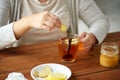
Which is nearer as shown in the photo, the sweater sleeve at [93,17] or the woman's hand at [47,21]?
the woman's hand at [47,21]

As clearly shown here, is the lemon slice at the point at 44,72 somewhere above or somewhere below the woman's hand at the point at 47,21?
below

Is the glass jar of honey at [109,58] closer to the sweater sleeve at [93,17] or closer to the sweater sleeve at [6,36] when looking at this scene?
the sweater sleeve at [93,17]

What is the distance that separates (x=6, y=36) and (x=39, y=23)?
0.20m

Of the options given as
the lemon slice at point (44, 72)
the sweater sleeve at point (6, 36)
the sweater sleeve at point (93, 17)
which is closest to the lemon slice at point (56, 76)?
the lemon slice at point (44, 72)

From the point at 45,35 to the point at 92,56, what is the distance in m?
0.44

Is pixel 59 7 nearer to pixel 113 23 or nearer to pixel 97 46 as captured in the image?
pixel 97 46

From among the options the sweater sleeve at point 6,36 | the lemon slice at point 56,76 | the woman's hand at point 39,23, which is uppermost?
the woman's hand at point 39,23

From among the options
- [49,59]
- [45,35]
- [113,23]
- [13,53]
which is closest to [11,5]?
[45,35]

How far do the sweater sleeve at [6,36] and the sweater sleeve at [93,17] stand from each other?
1.53 feet

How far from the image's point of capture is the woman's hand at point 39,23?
3.52 ft

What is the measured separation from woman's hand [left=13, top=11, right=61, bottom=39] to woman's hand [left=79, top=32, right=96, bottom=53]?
0.17m

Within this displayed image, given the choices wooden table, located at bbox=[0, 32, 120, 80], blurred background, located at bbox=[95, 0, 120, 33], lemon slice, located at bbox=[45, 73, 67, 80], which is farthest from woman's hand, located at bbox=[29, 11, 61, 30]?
blurred background, located at bbox=[95, 0, 120, 33]

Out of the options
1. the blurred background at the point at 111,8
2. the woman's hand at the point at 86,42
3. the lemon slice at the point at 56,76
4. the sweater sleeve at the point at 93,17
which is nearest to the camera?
the lemon slice at the point at 56,76

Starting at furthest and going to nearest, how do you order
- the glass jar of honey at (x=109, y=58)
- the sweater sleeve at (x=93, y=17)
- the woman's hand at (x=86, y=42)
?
1. the sweater sleeve at (x=93, y=17)
2. the woman's hand at (x=86, y=42)
3. the glass jar of honey at (x=109, y=58)
